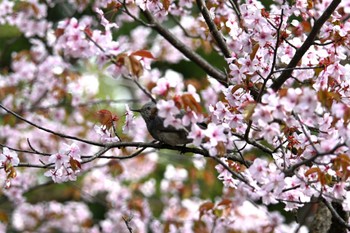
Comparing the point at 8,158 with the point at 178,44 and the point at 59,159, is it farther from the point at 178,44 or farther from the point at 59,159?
the point at 178,44

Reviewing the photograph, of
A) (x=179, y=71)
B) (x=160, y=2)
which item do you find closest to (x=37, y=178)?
(x=179, y=71)

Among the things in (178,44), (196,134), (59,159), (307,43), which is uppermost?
(178,44)

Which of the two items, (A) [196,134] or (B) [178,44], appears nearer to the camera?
(A) [196,134]

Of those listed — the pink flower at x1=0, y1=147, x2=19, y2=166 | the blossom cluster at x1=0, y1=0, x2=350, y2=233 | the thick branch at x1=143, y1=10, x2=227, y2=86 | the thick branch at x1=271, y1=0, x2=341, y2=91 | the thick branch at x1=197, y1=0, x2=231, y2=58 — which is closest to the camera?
the blossom cluster at x1=0, y1=0, x2=350, y2=233

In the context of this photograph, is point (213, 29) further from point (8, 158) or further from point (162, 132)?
point (8, 158)

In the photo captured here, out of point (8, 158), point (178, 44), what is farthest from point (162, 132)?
point (178, 44)

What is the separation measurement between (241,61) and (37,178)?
524 cm

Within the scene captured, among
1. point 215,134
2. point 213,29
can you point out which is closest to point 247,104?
point 215,134

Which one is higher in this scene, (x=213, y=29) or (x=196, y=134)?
(x=213, y=29)

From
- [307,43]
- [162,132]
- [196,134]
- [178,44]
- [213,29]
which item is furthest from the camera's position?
Result: [178,44]

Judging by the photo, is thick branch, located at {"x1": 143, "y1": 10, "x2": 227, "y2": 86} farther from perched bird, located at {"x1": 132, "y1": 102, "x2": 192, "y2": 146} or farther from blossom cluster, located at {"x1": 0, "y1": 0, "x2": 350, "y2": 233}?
perched bird, located at {"x1": 132, "y1": 102, "x2": 192, "y2": 146}

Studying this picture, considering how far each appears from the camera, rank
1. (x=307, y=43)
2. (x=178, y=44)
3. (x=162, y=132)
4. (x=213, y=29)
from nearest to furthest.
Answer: (x=307, y=43) → (x=162, y=132) → (x=213, y=29) → (x=178, y=44)

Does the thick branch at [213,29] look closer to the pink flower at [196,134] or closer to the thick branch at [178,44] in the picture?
the thick branch at [178,44]

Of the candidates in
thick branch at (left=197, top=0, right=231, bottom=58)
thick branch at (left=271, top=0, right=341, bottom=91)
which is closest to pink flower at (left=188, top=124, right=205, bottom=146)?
thick branch at (left=271, top=0, right=341, bottom=91)
